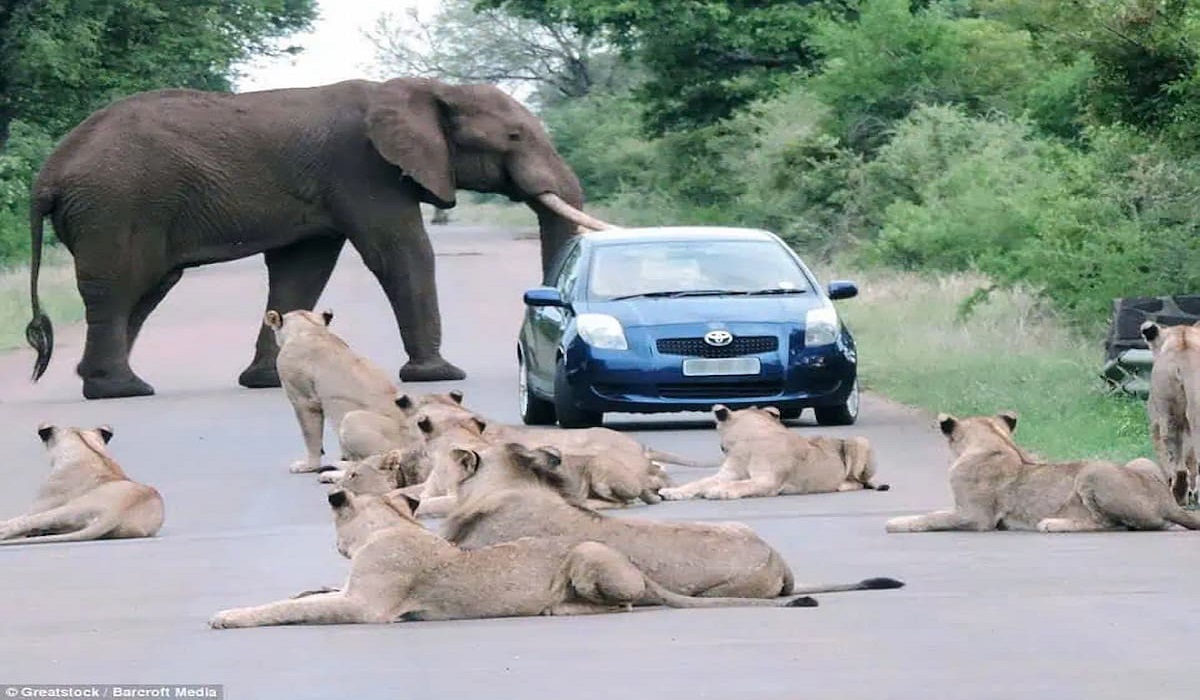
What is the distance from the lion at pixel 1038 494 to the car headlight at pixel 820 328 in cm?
610

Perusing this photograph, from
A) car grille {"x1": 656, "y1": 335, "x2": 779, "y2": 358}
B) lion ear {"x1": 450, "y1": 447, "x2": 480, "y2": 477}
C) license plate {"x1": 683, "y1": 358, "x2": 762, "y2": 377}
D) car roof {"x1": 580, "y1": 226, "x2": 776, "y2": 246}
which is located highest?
lion ear {"x1": 450, "y1": 447, "x2": 480, "y2": 477}

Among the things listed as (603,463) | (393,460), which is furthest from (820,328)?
(393,460)

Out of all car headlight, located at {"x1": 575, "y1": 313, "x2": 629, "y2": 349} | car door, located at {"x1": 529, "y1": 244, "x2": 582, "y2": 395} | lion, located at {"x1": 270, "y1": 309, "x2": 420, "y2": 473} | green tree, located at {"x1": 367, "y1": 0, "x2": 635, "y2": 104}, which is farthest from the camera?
green tree, located at {"x1": 367, "y1": 0, "x2": 635, "y2": 104}

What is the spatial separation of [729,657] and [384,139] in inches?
670

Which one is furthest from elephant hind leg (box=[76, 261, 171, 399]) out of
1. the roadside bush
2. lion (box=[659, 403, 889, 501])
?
the roadside bush

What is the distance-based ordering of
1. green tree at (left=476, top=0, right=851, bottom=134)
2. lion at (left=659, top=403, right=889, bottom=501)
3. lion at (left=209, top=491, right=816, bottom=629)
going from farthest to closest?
green tree at (left=476, top=0, right=851, bottom=134)
lion at (left=659, top=403, right=889, bottom=501)
lion at (left=209, top=491, right=816, bottom=629)

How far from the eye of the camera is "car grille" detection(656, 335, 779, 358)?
19.0 m

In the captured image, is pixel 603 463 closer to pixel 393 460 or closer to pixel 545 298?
pixel 393 460

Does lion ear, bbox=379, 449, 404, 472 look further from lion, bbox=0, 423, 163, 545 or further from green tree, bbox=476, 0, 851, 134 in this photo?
green tree, bbox=476, 0, 851, 134

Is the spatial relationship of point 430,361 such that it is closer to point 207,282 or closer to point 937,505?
point 937,505

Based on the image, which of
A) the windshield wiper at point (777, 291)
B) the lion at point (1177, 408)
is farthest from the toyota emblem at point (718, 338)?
the lion at point (1177, 408)

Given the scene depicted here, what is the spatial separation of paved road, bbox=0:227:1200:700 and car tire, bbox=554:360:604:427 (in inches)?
51.9

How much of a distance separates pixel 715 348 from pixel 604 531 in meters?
8.81

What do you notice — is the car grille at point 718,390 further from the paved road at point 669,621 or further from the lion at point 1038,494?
the lion at point 1038,494
